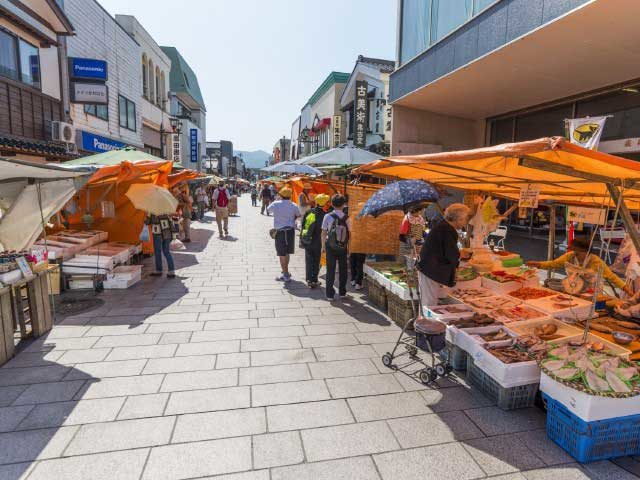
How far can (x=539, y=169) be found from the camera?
12.7 feet

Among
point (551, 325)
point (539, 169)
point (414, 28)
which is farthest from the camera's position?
point (414, 28)

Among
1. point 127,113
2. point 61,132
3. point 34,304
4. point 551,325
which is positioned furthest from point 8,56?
point 551,325

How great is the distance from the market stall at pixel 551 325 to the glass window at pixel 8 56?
1119 cm

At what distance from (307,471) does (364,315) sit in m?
3.90

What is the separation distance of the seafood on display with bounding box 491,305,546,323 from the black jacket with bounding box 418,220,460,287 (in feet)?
2.59

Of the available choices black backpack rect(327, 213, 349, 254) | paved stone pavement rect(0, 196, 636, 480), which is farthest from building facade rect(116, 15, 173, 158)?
paved stone pavement rect(0, 196, 636, 480)

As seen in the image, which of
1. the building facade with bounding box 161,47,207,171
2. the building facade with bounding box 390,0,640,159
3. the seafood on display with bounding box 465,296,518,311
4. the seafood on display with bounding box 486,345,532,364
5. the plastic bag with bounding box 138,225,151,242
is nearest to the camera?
the seafood on display with bounding box 486,345,532,364

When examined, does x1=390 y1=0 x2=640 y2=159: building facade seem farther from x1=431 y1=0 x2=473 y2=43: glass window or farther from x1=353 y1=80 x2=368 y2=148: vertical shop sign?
x1=353 y1=80 x2=368 y2=148: vertical shop sign

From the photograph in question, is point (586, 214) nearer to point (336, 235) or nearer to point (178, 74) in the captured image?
point (336, 235)

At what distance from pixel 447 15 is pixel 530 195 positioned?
9928mm

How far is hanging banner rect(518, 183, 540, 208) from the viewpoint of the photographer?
5794 millimetres

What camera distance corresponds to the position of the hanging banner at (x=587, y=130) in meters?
8.86

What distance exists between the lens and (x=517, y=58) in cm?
980

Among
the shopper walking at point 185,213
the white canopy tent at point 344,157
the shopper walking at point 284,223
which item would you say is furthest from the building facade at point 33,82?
the white canopy tent at point 344,157
